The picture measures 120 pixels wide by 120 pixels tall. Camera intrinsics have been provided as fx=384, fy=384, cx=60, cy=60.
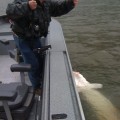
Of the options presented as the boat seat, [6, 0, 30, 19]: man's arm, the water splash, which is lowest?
the water splash

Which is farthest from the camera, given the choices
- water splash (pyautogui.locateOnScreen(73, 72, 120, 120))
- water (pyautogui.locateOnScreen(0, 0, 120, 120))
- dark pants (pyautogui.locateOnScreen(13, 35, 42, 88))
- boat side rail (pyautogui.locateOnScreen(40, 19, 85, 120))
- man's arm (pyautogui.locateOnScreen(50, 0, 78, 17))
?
water (pyautogui.locateOnScreen(0, 0, 120, 120))

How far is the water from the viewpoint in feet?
21.3

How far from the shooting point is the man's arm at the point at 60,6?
494cm

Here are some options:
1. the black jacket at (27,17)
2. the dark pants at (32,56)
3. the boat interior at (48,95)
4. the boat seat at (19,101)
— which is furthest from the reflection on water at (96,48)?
the boat seat at (19,101)

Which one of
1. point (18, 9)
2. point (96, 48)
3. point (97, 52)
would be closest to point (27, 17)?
point (18, 9)

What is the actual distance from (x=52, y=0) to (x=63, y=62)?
37.5 inches

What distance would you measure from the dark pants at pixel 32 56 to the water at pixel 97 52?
1676 mm

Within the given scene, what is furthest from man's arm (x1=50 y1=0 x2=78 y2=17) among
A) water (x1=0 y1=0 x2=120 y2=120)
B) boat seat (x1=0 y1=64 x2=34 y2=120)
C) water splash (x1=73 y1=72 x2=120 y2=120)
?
water (x1=0 y1=0 x2=120 y2=120)

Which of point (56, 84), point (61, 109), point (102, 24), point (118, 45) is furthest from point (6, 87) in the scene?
point (102, 24)

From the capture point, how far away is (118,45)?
456 inches

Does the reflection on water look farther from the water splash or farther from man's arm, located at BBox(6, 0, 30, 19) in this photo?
man's arm, located at BBox(6, 0, 30, 19)

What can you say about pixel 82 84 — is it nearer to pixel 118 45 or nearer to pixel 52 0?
pixel 52 0

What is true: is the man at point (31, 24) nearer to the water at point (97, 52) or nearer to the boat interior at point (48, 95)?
the boat interior at point (48, 95)

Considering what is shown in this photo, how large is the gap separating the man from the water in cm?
178
